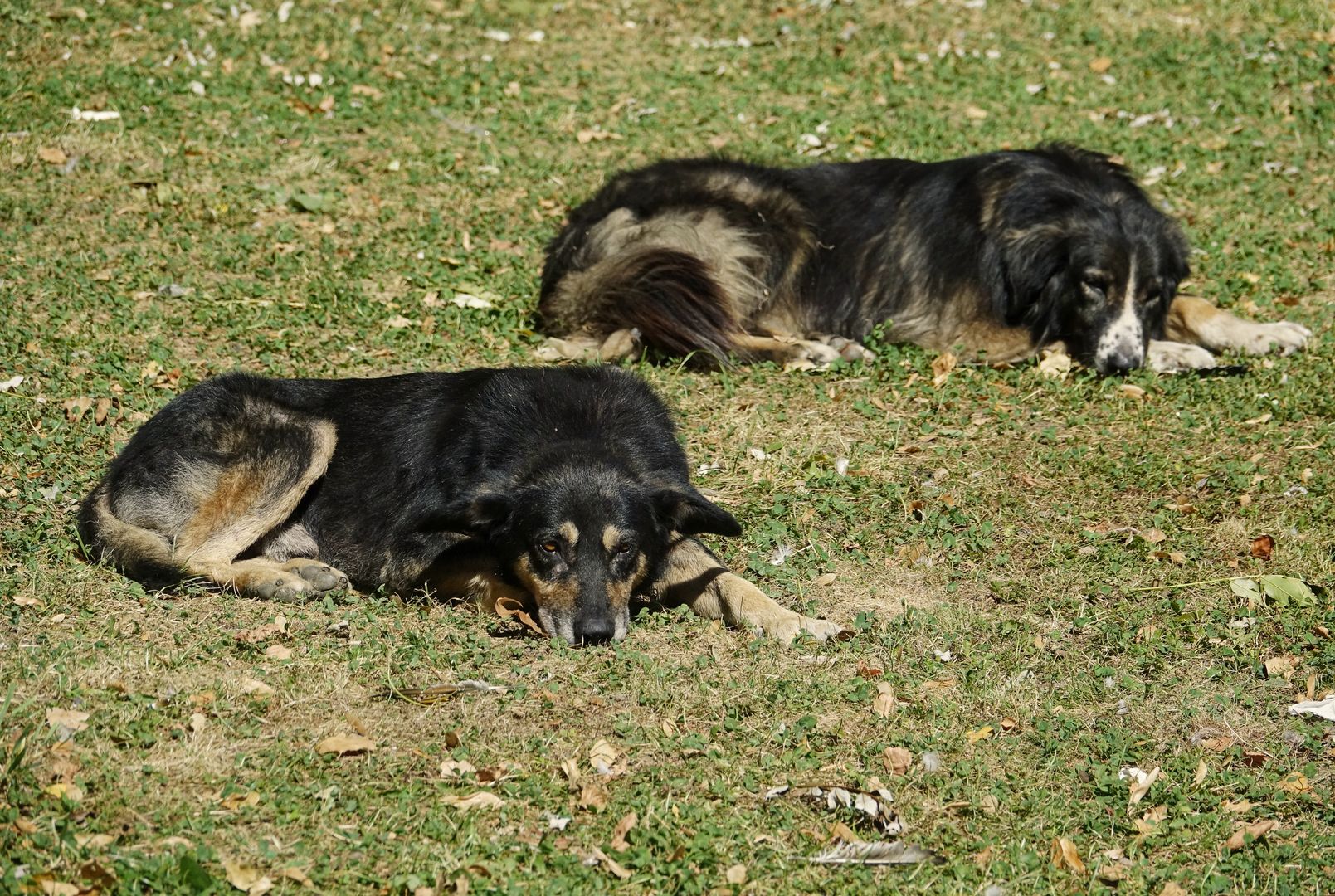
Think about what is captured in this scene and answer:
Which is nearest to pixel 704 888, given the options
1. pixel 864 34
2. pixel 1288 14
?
pixel 864 34

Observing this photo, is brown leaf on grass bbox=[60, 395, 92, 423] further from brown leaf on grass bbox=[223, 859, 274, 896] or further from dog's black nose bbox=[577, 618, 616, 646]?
brown leaf on grass bbox=[223, 859, 274, 896]

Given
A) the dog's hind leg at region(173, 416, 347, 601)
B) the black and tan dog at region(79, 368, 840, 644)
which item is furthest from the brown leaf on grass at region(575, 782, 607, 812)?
the dog's hind leg at region(173, 416, 347, 601)

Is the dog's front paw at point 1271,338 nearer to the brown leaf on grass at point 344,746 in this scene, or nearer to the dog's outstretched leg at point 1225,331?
the dog's outstretched leg at point 1225,331

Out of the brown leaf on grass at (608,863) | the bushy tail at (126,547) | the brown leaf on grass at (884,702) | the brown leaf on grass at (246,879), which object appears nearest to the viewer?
the brown leaf on grass at (246,879)

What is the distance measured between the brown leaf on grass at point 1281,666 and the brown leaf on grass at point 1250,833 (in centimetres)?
114

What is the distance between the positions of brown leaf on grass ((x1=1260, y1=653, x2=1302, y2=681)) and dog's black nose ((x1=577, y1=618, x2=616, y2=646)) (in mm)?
2889

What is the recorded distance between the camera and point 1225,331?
9656mm

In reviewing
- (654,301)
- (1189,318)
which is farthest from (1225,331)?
(654,301)

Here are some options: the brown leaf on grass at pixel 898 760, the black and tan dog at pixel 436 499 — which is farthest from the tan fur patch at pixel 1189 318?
the brown leaf on grass at pixel 898 760

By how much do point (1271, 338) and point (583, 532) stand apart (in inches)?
226

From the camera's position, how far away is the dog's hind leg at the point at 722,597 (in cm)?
628

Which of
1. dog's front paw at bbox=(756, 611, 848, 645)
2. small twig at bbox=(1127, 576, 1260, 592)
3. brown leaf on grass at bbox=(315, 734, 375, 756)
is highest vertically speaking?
small twig at bbox=(1127, 576, 1260, 592)

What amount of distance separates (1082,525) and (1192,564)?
0.62 meters

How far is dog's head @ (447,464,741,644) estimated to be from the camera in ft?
20.2
